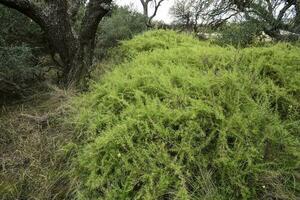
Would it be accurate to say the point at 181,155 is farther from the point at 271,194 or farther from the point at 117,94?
the point at 117,94

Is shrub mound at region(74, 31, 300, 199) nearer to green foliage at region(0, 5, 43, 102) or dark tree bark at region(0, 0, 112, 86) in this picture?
dark tree bark at region(0, 0, 112, 86)

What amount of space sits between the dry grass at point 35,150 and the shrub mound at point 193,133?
0.85 feet

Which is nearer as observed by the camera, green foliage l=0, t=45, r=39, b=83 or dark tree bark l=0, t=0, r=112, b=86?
green foliage l=0, t=45, r=39, b=83

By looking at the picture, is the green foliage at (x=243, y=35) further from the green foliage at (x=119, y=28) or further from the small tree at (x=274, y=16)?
the green foliage at (x=119, y=28)

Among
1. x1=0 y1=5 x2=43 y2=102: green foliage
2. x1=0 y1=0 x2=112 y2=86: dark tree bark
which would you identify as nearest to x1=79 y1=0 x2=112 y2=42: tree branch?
x1=0 y1=0 x2=112 y2=86: dark tree bark

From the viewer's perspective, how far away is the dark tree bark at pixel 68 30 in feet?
15.5

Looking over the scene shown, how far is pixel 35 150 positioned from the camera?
345 cm

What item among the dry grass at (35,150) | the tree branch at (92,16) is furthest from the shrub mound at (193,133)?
the tree branch at (92,16)

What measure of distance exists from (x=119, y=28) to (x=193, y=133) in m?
5.57

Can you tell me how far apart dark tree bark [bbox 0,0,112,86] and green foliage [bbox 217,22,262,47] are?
6.30 ft

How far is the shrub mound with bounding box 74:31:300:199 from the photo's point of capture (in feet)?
8.23

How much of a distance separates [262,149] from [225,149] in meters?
0.27

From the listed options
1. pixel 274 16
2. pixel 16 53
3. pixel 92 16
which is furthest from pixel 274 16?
pixel 16 53

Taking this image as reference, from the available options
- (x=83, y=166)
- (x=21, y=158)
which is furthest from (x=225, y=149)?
(x=21, y=158)
